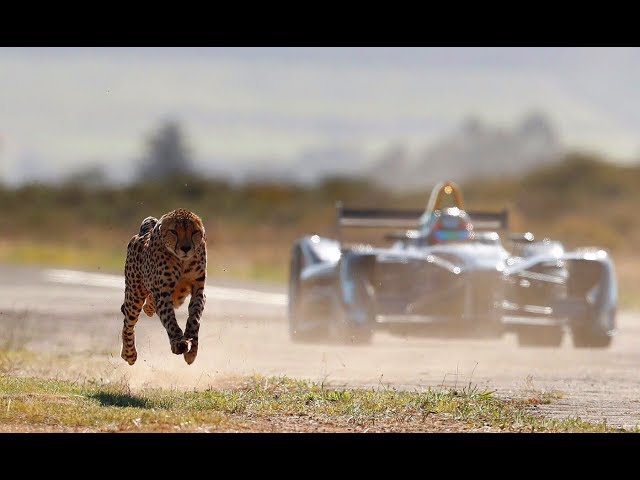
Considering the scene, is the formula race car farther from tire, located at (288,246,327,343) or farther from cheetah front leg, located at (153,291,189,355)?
cheetah front leg, located at (153,291,189,355)

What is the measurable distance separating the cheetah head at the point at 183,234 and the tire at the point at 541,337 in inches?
308

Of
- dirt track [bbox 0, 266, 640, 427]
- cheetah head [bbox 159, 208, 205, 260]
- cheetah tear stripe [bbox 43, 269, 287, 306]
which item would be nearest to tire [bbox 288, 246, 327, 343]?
dirt track [bbox 0, 266, 640, 427]

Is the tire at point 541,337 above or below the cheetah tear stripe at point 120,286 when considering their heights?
below

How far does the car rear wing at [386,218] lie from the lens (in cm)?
2172

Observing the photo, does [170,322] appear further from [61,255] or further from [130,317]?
[61,255]

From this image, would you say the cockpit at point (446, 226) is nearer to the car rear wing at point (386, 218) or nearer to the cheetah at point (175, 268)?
the car rear wing at point (386, 218)

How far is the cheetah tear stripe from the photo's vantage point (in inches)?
1160

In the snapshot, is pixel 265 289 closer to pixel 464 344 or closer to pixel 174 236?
pixel 464 344

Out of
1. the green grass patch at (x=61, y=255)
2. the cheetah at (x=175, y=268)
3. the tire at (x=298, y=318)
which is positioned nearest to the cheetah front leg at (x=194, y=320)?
the cheetah at (x=175, y=268)

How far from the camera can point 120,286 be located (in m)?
32.8

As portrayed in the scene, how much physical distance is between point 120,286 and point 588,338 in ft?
49.5

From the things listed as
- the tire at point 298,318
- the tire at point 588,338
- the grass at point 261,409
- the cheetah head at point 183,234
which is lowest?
the grass at point 261,409
